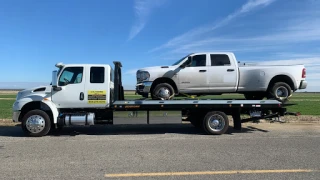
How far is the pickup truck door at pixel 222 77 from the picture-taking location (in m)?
10.6

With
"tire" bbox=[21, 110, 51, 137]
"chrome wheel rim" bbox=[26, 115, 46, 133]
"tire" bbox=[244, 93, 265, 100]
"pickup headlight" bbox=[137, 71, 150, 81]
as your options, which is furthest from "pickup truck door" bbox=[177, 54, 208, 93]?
"chrome wheel rim" bbox=[26, 115, 46, 133]

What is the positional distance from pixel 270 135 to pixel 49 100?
7216 mm

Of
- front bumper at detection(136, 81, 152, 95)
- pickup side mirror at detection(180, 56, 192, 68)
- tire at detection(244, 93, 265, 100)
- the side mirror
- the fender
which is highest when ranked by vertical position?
pickup side mirror at detection(180, 56, 192, 68)

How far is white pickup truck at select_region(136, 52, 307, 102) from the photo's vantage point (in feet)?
34.4

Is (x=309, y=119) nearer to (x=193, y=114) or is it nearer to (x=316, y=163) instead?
(x=193, y=114)

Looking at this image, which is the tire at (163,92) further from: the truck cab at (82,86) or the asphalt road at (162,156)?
the truck cab at (82,86)

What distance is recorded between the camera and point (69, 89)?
10227 mm

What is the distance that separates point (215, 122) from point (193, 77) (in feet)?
5.50

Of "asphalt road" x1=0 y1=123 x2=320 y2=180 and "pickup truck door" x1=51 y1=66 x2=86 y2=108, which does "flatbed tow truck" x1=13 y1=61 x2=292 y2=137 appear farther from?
"asphalt road" x1=0 y1=123 x2=320 y2=180

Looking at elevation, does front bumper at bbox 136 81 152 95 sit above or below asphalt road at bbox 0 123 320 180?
above

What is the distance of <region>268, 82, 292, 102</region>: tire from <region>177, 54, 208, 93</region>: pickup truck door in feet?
7.35

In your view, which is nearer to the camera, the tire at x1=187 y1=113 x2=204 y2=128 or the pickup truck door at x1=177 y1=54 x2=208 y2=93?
the pickup truck door at x1=177 y1=54 x2=208 y2=93

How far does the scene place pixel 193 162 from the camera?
6328mm

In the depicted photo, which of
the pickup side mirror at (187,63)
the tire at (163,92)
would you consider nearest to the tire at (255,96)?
the pickup side mirror at (187,63)
